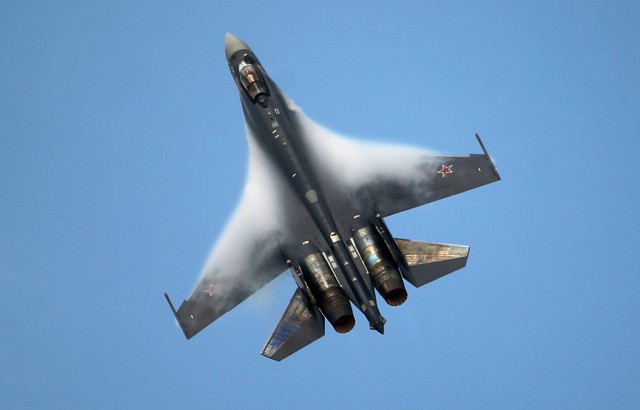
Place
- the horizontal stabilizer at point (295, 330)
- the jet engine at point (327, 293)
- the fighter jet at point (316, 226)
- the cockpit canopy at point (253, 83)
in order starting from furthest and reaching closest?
the cockpit canopy at point (253, 83) → the fighter jet at point (316, 226) → the horizontal stabilizer at point (295, 330) → the jet engine at point (327, 293)

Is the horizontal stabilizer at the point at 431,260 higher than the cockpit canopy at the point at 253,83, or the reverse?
the cockpit canopy at the point at 253,83

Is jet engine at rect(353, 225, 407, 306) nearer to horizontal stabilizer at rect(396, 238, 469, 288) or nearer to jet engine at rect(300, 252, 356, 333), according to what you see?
horizontal stabilizer at rect(396, 238, 469, 288)

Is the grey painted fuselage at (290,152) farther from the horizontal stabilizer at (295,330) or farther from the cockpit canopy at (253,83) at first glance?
the horizontal stabilizer at (295,330)

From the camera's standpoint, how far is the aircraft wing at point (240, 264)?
48281 mm

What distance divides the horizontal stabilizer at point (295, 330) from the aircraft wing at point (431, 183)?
671 centimetres

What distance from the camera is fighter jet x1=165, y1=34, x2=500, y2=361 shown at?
45.4m

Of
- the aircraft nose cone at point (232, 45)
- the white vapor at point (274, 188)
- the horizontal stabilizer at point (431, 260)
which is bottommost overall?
the horizontal stabilizer at point (431, 260)

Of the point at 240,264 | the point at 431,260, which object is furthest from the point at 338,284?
A: the point at 240,264

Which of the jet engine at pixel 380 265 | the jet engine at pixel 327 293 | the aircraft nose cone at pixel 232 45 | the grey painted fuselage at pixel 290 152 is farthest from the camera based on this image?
the aircraft nose cone at pixel 232 45

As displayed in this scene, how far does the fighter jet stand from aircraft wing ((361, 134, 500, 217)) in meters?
0.05

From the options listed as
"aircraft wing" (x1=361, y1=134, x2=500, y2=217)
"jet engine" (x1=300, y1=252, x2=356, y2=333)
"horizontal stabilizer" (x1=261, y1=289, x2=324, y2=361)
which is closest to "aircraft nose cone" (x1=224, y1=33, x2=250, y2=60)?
"aircraft wing" (x1=361, y1=134, x2=500, y2=217)

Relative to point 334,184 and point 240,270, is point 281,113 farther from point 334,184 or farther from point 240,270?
point 240,270

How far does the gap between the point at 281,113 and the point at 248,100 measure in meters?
2.07

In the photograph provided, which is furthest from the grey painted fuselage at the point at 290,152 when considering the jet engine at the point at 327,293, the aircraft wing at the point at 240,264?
the aircraft wing at the point at 240,264
